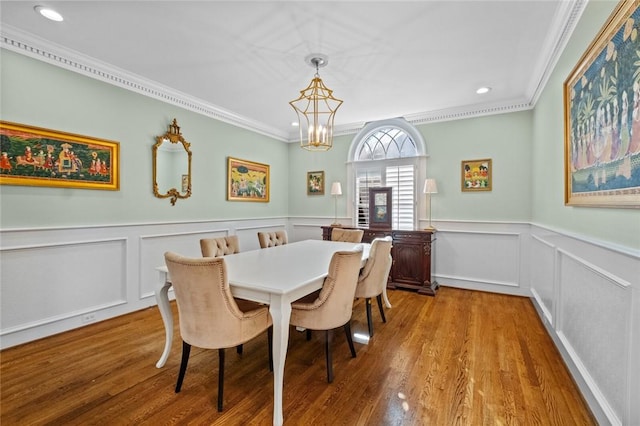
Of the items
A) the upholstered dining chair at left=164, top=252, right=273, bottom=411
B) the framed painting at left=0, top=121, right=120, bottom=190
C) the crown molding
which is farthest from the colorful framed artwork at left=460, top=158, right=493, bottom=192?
the framed painting at left=0, top=121, right=120, bottom=190

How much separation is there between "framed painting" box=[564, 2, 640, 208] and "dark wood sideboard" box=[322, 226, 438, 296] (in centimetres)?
214

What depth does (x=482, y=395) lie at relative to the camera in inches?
77.2

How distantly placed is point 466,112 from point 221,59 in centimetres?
343

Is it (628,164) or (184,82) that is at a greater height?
(184,82)

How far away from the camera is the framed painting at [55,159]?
8.32ft

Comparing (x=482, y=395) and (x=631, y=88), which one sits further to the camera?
(x=482, y=395)

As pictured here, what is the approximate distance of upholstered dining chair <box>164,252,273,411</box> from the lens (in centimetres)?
172

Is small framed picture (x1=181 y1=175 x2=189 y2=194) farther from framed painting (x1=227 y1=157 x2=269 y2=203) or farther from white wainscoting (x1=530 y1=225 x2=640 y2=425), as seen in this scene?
white wainscoting (x1=530 y1=225 x2=640 y2=425)

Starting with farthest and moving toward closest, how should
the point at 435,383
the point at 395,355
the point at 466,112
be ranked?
the point at 466,112, the point at 395,355, the point at 435,383

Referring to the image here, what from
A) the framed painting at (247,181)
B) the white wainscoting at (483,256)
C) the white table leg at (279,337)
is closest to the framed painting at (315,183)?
the framed painting at (247,181)

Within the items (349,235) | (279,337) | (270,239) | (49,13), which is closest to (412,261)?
(349,235)

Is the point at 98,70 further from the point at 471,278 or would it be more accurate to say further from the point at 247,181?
the point at 471,278

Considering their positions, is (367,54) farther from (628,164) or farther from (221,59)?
(628,164)

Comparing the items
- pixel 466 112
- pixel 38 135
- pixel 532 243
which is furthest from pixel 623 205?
pixel 38 135
